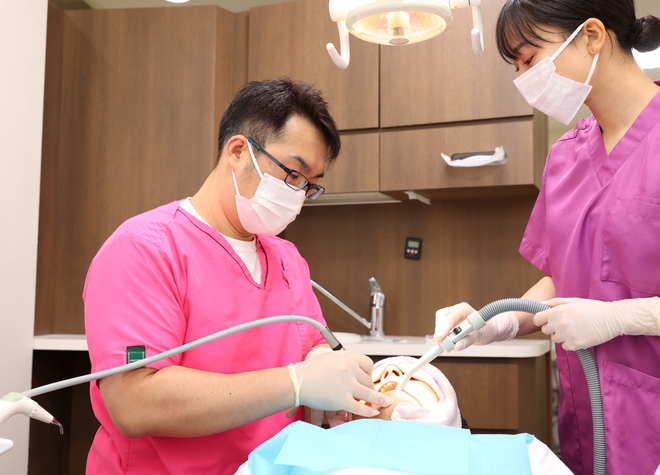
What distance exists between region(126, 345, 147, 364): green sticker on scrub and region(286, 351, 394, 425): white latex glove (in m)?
0.27

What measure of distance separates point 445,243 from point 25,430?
6.10ft

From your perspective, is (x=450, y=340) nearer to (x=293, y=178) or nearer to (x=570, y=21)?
(x=293, y=178)

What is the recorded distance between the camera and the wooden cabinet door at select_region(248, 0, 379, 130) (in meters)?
2.48

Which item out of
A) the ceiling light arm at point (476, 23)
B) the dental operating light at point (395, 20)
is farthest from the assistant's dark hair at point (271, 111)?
the ceiling light arm at point (476, 23)

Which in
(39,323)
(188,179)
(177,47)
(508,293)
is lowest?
(39,323)

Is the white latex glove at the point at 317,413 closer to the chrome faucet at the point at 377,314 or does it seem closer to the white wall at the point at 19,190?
the chrome faucet at the point at 377,314

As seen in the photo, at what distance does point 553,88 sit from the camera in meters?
1.26

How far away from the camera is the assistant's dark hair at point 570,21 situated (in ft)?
3.88

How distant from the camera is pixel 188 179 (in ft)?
8.29

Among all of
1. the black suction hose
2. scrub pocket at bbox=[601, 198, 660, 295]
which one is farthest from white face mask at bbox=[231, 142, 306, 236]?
scrub pocket at bbox=[601, 198, 660, 295]

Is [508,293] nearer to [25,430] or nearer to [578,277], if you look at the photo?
[578,277]

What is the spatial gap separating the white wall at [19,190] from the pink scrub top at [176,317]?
1.25m

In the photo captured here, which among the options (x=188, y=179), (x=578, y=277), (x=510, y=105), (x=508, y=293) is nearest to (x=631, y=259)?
(x=578, y=277)

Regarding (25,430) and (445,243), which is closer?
(25,430)
